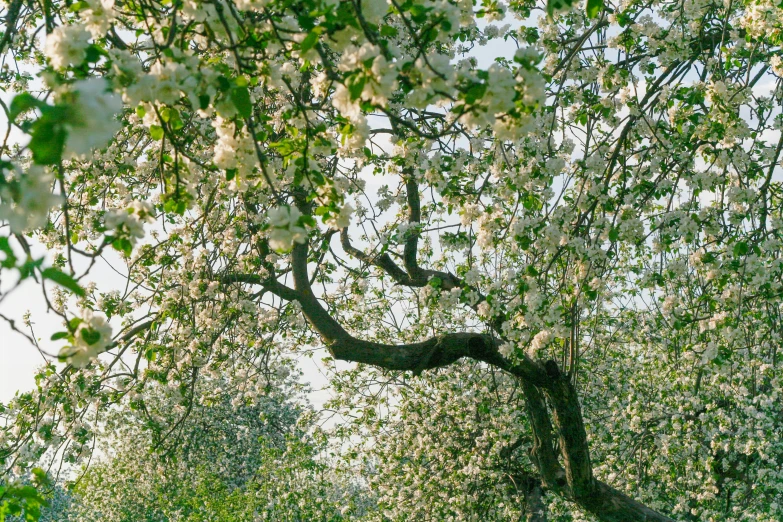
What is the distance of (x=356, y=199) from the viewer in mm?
6555

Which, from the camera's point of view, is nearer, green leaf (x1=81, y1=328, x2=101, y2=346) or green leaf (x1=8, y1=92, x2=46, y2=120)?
green leaf (x1=8, y1=92, x2=46, y2=120)

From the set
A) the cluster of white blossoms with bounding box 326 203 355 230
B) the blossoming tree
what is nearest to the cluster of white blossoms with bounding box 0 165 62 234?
the blossoming tree

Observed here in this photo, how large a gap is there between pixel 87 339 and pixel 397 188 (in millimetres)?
4618

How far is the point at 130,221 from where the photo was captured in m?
2.19

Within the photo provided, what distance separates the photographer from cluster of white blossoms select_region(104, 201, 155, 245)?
2.17m

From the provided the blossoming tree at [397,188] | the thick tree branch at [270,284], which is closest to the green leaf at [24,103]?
the blossoming tree at [397,188]

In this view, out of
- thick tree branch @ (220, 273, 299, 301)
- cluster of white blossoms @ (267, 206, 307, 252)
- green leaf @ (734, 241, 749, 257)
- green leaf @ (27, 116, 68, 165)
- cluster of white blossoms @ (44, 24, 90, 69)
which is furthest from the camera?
thick tree branch @ (220, 273, 299, 301)

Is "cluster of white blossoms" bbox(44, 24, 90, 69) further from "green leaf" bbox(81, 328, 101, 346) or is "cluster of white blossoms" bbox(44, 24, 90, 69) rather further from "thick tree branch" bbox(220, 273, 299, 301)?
"thick tree branch" bbox(220, 273, 299, 301)

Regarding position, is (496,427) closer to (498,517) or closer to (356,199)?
(498,517)

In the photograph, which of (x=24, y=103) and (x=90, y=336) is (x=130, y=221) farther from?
(x=24, y=103)

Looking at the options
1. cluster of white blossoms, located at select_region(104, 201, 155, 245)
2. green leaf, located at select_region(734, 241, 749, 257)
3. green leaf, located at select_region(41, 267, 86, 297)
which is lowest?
green leaf, located at select_region(41, 267, 86, 297)

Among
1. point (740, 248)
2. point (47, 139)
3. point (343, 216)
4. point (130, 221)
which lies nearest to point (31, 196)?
point (47, 139)

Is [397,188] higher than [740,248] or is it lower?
higher

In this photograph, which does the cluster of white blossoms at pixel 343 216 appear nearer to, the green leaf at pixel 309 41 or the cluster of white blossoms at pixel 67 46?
the green leaf at pixel 309 41
